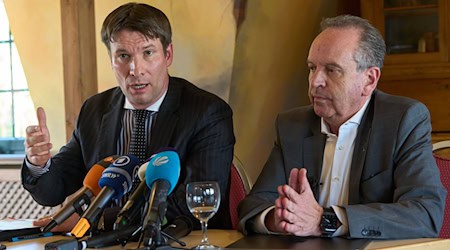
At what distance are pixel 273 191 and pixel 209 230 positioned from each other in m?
0.23

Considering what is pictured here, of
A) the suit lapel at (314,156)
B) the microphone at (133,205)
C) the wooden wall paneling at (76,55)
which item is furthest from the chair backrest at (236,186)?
the wooden wall paneling at (76,55)

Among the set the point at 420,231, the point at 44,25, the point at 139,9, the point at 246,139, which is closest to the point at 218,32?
the point at 246,139

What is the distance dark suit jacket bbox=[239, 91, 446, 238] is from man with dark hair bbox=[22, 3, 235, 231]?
24cm

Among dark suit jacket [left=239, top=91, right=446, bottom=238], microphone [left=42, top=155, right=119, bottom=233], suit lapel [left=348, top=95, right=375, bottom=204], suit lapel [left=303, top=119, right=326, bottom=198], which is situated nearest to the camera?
microphone [left=42, top=155, right=119, bottom=233]

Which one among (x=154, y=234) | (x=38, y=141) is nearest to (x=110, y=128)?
(x=38, y=141)

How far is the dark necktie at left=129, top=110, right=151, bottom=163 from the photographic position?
7.74 feet

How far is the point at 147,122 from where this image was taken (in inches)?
94.0

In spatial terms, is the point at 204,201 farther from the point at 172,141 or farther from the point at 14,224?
the point at 14,224

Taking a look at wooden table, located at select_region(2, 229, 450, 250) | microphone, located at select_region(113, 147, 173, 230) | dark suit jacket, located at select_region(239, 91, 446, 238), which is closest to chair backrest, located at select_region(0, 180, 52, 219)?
wooden table, located at select_region(2, 229, 450, 250)

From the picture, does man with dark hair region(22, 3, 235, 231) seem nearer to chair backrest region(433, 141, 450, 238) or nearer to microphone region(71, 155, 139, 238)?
microphone region(71, 155, 139, 238)

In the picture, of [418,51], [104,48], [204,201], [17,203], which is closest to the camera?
[204,201]

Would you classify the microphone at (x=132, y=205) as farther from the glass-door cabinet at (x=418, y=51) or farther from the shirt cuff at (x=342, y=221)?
the glass-door cabinet at (x=418, y=51)

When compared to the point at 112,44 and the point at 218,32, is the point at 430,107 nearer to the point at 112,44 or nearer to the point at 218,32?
the point at 218,32

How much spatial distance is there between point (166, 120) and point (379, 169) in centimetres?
77
